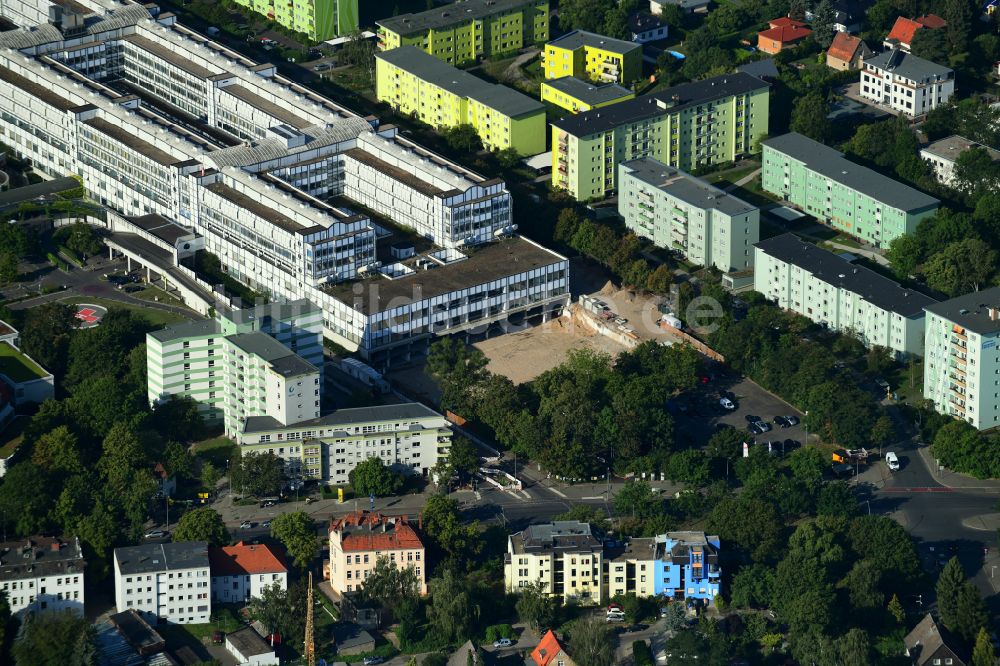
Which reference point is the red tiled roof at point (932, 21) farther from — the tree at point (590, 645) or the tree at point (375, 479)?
the tree at point (590, 645)

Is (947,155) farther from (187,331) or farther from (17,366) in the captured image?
(17,366)

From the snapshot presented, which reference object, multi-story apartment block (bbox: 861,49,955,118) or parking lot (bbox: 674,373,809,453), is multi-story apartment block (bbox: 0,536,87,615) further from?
A: multi-story apartment block (bbox: 861,49,955,118)

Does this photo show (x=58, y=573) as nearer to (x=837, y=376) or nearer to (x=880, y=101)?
(x=837, y=376)

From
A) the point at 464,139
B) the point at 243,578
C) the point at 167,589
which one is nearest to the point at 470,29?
the point at 464,139

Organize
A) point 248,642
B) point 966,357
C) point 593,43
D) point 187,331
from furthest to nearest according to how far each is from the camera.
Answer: point 593,43 < point 187,331 < point 966,357 < point 248,642

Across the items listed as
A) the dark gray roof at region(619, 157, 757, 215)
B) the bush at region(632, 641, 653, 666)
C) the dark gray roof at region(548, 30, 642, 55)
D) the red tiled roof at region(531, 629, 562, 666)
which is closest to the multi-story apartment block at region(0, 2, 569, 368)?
the dark gray roof at region(619, 157, 757, 215)

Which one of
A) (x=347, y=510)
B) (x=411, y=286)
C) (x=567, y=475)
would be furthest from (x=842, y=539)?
(x=411, y=286)
